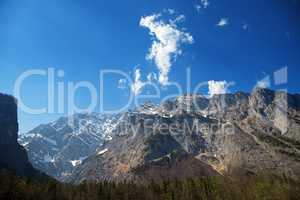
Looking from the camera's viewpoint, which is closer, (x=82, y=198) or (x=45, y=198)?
(x=45, y=198)

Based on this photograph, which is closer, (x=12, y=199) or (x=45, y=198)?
(x=12, y=199)

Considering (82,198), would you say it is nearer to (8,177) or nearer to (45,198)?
(45,198)

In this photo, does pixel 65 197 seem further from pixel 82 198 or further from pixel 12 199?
pixel 12 199

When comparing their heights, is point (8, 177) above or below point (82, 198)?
above

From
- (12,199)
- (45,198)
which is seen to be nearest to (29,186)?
(45,198)

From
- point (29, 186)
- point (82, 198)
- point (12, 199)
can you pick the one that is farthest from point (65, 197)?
point (12, 199)

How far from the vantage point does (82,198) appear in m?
200

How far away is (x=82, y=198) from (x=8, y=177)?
3642 cm

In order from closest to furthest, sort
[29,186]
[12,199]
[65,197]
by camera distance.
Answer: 1. [12,199]
2. [29,186]
3. [65,197]

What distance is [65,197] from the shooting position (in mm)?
199000

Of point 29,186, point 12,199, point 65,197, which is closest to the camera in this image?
point 12,199

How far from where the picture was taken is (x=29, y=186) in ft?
600

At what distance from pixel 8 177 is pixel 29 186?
9.97m

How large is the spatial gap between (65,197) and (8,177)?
97.3ft
